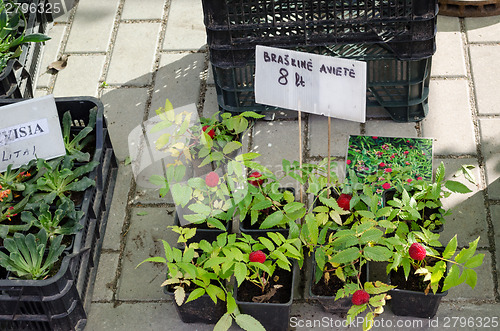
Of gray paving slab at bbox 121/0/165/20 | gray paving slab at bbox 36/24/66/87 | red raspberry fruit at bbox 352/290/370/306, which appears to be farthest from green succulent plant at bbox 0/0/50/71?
red raspberry fruit at bbox 352/290/370/306

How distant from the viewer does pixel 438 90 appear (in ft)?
14.6

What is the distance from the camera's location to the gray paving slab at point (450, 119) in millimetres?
4176

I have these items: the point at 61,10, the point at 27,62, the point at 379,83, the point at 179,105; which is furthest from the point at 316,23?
the point at 61,10

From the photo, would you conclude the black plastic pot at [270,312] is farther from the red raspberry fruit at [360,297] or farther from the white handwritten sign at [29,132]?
the white handwritten sign at [29,132]

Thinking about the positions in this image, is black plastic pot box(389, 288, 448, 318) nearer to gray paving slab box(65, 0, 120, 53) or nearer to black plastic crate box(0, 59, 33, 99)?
black plastic crate box(0, 59, 33, 99)

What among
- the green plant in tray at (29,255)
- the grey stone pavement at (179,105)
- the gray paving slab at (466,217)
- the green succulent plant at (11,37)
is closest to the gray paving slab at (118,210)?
the grey stone pavement at (179,105)

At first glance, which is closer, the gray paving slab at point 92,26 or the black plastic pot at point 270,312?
the black plastic pot at point 270,312

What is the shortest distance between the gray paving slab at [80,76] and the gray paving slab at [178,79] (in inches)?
16.3

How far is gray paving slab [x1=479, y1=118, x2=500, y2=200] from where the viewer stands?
396 centimetres

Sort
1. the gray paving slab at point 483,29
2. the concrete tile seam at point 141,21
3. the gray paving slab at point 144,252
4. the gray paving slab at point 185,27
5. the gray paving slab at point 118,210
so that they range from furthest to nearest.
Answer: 1. the concrete tile seam at point 141,21
2. the gray paving slab at point 185,27
3. the gray paving slab at point 483,29
4. the gray paving slab at point 118,210
5. the gray paving slab at point 144,252

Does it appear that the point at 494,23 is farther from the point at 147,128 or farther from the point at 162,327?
the point at 162,327

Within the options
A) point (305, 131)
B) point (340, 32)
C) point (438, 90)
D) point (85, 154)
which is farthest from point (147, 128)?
point (438, 90)

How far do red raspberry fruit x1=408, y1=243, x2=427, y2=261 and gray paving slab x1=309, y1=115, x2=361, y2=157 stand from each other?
45.2 inches

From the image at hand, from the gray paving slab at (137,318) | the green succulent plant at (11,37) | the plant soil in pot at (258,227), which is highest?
the green succulent plant at (11,37)
